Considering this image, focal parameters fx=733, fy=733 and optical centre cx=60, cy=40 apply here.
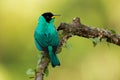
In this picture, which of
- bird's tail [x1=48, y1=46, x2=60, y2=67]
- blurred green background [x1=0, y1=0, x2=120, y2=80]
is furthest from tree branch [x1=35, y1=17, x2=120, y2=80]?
blurred green background [x1=0, y1=0, x2=120, y2=80]

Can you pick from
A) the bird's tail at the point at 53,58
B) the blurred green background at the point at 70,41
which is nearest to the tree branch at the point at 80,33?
the bird's tail at the point at 53,58

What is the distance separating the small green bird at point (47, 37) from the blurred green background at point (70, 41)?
616 centimetres

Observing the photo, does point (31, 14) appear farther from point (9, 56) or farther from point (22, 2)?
point (9, 56)

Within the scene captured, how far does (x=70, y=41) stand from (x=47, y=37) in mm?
6325

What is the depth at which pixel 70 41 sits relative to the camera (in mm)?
11469

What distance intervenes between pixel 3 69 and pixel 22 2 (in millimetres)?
1290

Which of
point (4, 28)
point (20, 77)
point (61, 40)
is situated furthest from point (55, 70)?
point (61, 40)

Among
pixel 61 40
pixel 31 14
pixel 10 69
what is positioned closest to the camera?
pixel 61 40

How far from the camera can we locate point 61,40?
5141 mm

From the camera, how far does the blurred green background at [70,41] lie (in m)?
11.9

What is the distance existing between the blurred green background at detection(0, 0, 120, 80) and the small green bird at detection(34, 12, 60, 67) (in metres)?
6.16

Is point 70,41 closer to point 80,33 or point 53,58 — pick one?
point 80,33

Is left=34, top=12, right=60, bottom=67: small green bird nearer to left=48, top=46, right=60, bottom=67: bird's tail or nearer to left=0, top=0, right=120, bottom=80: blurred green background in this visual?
left=48, top=46, right=60, bottom=67: bird's tail

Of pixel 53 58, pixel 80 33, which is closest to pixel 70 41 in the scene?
pixel 80 33
